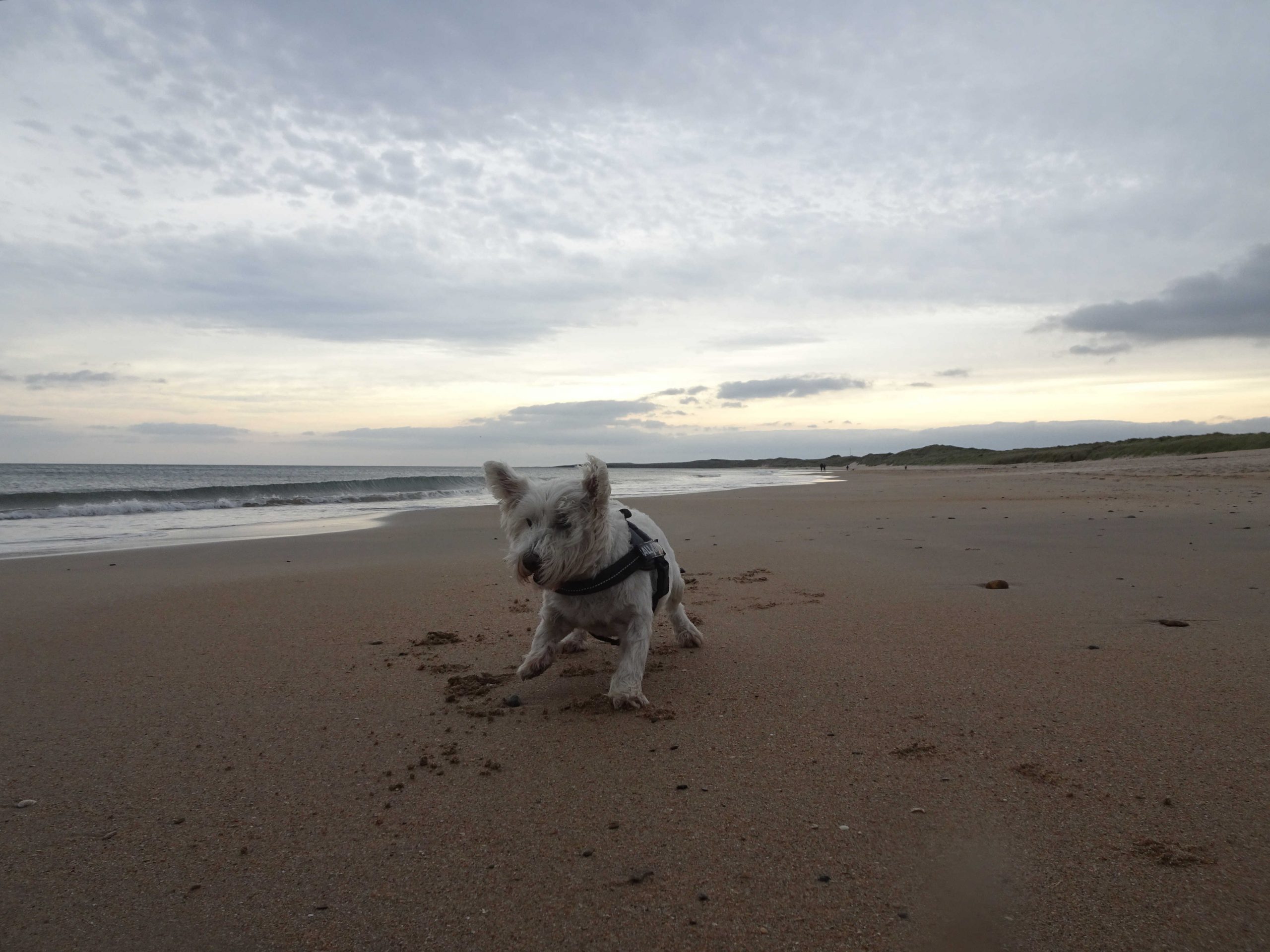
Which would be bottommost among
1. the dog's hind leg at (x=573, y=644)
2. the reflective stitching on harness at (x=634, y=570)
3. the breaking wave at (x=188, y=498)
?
the dog's hind leg at (x=573, y=644)

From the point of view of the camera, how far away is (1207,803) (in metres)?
2.40

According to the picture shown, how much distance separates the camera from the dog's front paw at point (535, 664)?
4027mm

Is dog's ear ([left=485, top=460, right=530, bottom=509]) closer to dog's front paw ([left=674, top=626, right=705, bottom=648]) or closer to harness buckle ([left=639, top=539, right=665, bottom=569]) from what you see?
harness buckle ([left=639, top=539, right=665, bottom=569])

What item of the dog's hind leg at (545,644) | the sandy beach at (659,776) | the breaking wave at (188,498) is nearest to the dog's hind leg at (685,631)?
the sandy beach at (659,776)

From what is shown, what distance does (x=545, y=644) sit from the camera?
13.3 ft

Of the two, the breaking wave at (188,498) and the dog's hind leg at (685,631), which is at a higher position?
the breaking wave at (188,498)

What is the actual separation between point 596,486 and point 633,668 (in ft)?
3.25

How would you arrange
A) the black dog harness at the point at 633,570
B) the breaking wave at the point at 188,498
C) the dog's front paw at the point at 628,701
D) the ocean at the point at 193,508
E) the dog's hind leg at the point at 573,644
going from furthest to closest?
the breaking wave at the point at 188,498, the ocean at the point at 193,508, the dog's hind leg at the point at 573,644, the black dog harness at the point at 633,570, the dog's front paw at the point at 628,701

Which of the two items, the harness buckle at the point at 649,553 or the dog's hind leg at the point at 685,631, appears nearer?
the harness buckle at the point at 649,553

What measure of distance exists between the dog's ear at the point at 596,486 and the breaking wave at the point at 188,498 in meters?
13.4

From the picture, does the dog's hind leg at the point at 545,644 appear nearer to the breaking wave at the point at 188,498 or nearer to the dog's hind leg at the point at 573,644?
the dog's hind leg at the point at 573,644

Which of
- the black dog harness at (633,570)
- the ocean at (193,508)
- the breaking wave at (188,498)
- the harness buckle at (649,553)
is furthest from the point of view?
the breaking wave at (188,498)

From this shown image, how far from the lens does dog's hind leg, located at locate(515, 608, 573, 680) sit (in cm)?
402

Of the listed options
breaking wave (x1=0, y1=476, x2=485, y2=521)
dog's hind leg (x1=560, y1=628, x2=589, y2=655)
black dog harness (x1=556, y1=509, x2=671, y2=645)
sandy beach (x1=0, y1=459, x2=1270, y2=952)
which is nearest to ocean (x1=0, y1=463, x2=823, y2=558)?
breaking wave (x1=0, y1=476, x2=485, y2=521)
